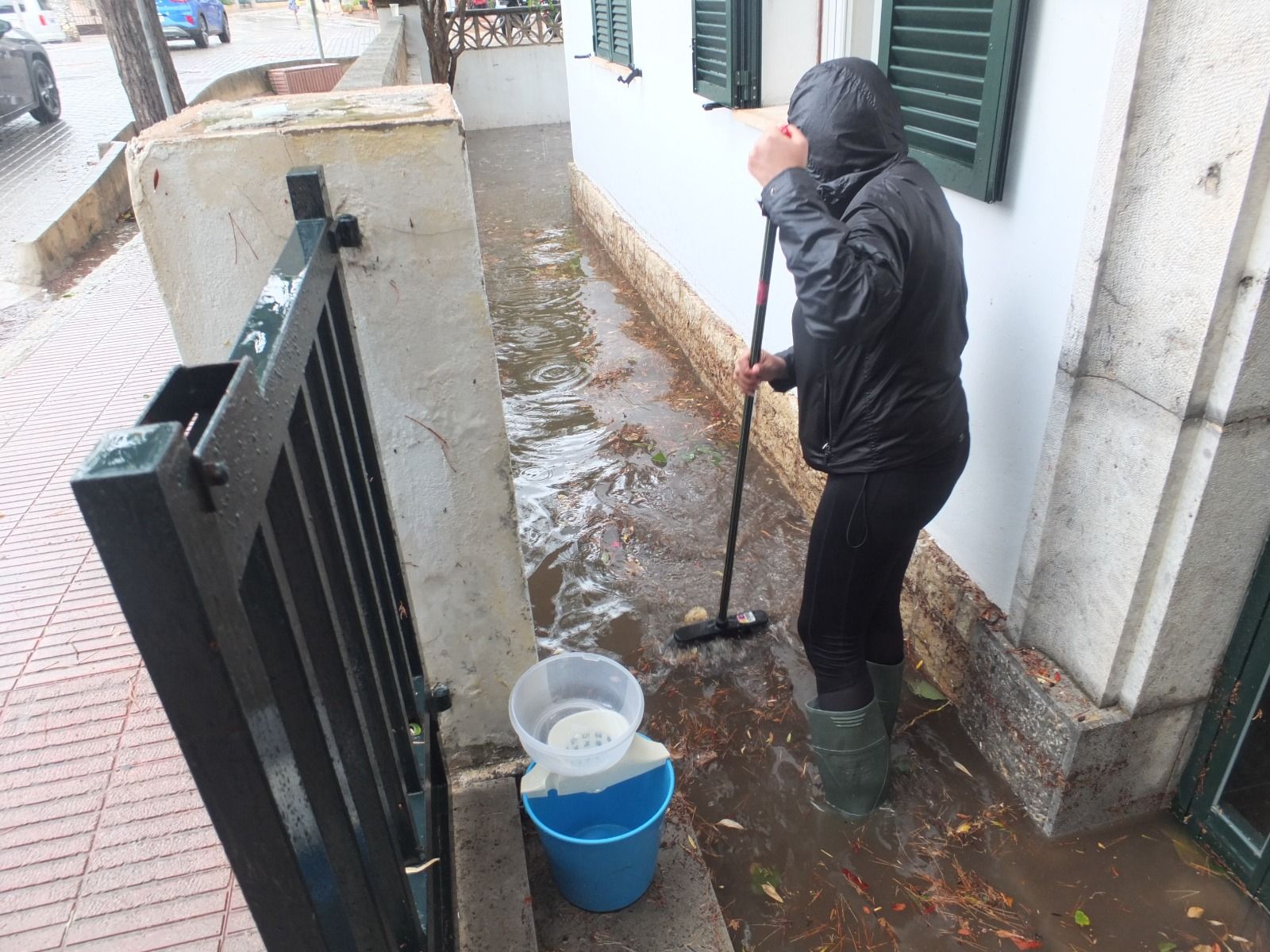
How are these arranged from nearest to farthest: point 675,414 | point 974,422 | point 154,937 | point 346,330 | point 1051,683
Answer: point 346,330 → point 154,937 → point 1051,683 → point 974,422 → point 675,414

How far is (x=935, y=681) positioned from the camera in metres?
3.34

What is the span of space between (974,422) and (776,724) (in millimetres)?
1307

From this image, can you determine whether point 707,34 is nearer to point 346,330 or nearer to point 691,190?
point 691,190

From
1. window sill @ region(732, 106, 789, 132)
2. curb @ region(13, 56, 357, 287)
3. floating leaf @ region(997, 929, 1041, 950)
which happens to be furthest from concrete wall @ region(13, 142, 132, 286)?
floating leaf @ region(997, 929, 1041, 950)

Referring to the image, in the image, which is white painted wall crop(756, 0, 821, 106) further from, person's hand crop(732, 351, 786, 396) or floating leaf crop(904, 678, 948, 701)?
floating leaf crop(904, 678, 948, 701)

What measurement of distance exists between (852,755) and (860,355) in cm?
128

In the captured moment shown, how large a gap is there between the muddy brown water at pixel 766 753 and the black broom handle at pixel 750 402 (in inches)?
10.4

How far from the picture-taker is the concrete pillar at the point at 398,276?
1742 millimetres

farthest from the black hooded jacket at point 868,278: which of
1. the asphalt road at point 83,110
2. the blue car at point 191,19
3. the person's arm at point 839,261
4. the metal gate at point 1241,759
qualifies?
the blue car at point 191,19

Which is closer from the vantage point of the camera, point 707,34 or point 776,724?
point 776,724

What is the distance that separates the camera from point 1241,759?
2541 mm

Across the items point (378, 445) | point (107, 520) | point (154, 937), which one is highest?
point (107, 520)

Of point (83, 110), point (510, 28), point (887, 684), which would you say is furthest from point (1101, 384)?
point (510, 28)

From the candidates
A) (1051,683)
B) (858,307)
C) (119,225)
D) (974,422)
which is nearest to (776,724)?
(1051,683)
